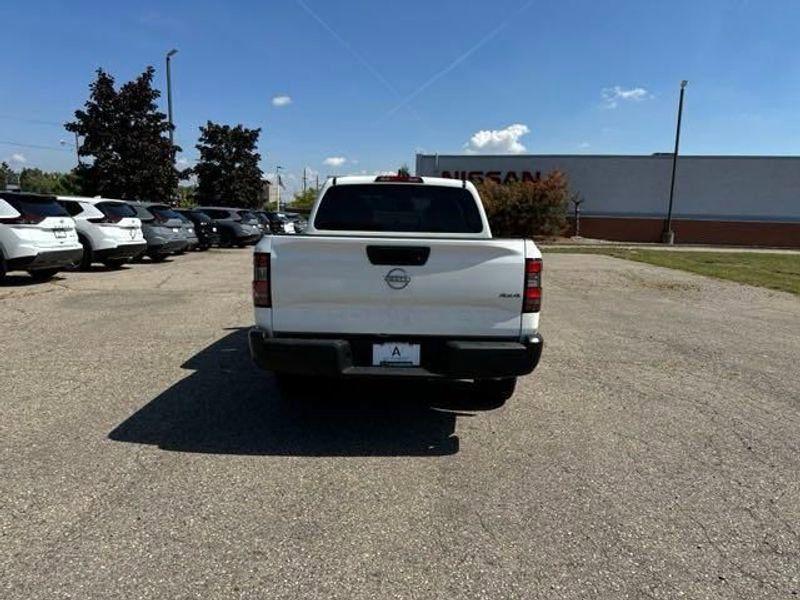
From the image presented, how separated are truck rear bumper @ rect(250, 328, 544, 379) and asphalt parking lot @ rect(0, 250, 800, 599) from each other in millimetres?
568

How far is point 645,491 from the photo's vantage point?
3.40 m

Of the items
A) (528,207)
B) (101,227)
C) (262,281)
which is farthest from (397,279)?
(528,207)

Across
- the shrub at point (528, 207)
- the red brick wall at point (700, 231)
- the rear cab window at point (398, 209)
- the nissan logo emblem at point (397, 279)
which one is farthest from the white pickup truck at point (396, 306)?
the red brick wall at point (700, 231)

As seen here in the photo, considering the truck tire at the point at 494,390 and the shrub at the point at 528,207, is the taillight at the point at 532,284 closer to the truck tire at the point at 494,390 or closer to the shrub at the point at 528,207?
the truck tire at the point at 494,390

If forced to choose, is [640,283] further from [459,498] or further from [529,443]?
[459,498]

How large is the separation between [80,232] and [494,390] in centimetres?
1171

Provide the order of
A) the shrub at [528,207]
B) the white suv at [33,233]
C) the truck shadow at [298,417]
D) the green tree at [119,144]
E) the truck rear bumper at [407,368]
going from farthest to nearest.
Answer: the shrub at [528,207] → the green tree at [119,144] → the white suv at [33,233] → the truck shadow at [298,417] → the truck rear bumper at [407,368]

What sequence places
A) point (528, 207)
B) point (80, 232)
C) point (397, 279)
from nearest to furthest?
point (397, 279) < point (80, 232) < point (528, 207)

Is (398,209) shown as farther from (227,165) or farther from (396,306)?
(227,165)

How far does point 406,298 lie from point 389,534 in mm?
1520

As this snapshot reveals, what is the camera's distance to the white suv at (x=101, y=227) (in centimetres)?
1275

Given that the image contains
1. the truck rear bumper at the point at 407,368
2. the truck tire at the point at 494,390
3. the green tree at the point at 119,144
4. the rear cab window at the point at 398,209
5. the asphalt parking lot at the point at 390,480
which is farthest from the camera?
the green tree at the point at 119,144

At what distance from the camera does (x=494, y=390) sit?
183 inches

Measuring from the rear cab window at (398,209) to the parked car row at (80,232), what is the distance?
0.52 meters
